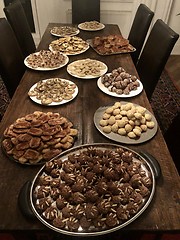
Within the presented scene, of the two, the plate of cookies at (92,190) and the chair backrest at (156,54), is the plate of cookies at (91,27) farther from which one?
the plate of cookies at (92,190)

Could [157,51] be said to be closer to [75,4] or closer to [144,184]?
[144,184]

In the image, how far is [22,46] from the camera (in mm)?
2031

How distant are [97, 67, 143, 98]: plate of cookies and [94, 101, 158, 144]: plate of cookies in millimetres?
191

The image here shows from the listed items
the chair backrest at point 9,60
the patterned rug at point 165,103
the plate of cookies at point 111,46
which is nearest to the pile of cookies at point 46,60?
the chair backrest at point 9,60

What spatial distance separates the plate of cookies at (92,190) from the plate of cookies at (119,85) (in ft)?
1.57

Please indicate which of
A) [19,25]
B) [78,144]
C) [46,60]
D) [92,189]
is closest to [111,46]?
[46,60]

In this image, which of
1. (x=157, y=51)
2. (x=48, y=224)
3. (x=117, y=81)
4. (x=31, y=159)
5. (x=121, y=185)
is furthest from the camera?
(x=157, y=51)

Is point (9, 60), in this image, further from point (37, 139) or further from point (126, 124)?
point (126, 124)

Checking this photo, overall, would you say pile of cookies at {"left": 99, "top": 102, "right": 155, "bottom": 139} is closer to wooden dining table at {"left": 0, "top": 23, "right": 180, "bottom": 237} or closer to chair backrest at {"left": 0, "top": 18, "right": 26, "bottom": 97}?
wooden dining table at {"left": 0, "top": 23, "right": 180, "bottom": 237}

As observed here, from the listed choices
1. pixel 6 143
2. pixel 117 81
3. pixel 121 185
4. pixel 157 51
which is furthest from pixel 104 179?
pixel 157 51

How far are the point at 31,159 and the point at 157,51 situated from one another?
1.18 metres

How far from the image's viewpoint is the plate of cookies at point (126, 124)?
3.18 ft

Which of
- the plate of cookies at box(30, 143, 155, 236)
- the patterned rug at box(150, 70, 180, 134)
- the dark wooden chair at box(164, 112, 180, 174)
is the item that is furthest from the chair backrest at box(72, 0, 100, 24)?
the plate of cookies at box(30, 143, 155, 236)

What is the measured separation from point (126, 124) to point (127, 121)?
1 cm
